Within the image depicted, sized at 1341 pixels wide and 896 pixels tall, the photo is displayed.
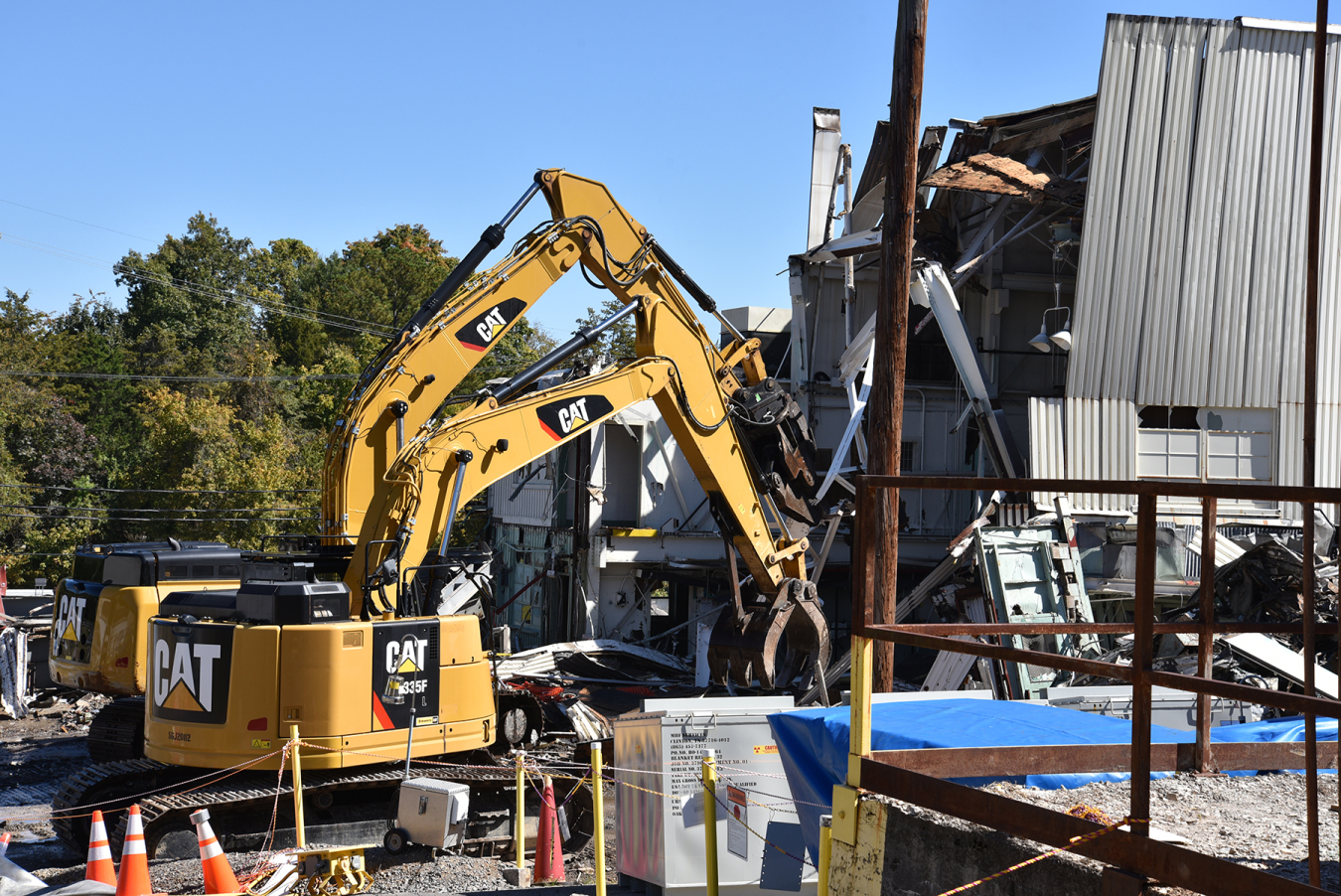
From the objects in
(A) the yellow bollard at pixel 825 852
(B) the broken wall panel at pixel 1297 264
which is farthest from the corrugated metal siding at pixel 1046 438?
(A) the yellow bollard at pixel 825 852

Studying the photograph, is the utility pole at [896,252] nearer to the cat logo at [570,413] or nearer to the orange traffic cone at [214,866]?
the cat logo at [570,413]

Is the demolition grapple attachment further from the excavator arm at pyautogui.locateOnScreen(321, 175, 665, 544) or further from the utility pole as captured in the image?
the excavator arm at pyautogui.locateOnScreen(321, 175, 665, 544)

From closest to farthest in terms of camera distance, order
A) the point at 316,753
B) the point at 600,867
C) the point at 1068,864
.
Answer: the point at 1068,864 → the point at 600,867 → the point at 316,753

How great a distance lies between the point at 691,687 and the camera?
74.4 ft

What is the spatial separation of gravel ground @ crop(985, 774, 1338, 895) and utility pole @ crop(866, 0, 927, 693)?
499 centimetres

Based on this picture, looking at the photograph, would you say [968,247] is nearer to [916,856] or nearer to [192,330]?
[916,856]

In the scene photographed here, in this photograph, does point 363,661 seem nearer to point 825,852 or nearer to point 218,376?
point 825,852

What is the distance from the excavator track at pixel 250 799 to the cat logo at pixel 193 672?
0.68 m

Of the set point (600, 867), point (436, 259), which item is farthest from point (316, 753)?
point (436, 259)

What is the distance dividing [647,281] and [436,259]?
170ft

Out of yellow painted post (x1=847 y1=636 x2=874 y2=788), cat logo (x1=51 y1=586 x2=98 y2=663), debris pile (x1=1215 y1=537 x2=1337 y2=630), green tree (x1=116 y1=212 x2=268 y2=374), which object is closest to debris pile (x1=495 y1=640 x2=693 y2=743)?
cat logo (x1=51 y1=586 x2=98 y2=663)

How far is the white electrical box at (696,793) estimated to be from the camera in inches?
337

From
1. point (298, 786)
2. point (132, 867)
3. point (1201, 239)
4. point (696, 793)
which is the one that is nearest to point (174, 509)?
point (1201, 239)

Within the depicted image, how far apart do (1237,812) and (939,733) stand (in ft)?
4.62
